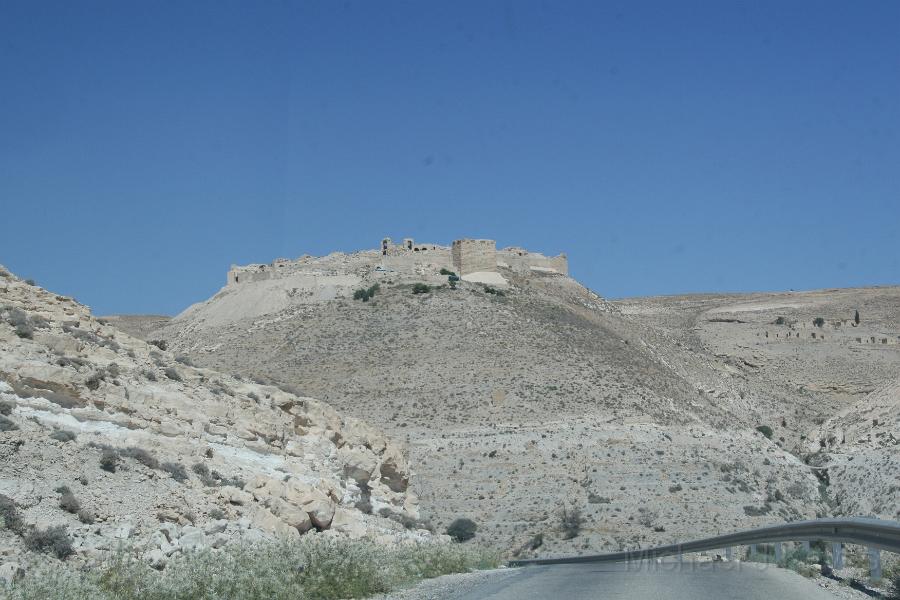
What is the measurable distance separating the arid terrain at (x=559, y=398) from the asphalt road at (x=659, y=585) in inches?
517

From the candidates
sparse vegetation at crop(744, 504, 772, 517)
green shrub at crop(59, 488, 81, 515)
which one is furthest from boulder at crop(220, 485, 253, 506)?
sparse vegetation at crop(744, 504, 772, 517)

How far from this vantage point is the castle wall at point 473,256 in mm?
73875

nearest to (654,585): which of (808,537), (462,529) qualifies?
(808,537)

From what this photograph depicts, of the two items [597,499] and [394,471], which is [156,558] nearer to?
[394,471]

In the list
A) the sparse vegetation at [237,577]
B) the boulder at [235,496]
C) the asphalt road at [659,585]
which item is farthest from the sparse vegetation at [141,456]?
the asphalt road at [659,585]

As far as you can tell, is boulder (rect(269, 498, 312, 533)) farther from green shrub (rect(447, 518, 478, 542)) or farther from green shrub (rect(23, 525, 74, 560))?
green shrub (rect(447, 518, 478, 542))

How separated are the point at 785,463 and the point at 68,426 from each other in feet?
126

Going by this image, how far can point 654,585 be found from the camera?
40.7ft

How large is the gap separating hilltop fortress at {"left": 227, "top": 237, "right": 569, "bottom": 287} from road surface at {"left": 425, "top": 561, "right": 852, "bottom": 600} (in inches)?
2258

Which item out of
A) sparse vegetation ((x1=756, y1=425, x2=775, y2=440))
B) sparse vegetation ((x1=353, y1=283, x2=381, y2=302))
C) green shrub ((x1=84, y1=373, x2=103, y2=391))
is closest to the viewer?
green shrub ((x1=84, y1=373, x2=103, y2=391))

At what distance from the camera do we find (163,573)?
11.0 metres

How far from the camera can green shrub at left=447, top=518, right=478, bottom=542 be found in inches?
1406

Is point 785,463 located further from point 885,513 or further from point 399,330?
point 399,330

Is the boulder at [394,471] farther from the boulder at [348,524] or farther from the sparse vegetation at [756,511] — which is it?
the sparse vegetation at [756,511]
